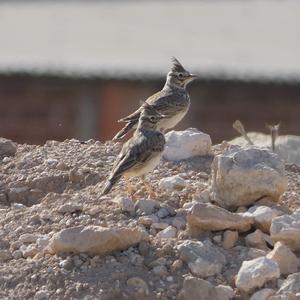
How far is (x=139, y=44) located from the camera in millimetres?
22078

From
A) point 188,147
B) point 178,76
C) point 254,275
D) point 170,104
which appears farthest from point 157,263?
point 178,76

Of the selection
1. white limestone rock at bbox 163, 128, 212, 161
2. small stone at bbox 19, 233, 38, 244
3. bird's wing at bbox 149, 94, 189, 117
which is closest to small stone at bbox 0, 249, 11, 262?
small stone at bbox 19, 233, 38, 244

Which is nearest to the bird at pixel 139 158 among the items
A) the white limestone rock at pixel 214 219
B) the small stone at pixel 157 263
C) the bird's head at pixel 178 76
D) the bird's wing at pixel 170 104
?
the white limestone rock at pixel 214 219

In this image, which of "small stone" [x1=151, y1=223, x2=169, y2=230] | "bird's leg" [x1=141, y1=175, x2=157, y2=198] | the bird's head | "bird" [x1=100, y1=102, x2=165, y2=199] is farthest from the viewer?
the bird's head

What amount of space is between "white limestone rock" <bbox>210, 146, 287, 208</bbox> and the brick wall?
10.7 meters

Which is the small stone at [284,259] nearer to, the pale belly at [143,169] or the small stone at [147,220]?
the small stone at [147,220]

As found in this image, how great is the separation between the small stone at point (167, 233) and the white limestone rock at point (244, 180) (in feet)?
1.30

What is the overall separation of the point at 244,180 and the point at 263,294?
0.87 meters

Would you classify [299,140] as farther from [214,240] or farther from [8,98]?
[8,98]

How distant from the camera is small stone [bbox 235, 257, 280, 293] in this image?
7977 millimetres

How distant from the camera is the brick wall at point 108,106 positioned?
1966 cm

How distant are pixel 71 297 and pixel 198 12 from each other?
17112 millimetres

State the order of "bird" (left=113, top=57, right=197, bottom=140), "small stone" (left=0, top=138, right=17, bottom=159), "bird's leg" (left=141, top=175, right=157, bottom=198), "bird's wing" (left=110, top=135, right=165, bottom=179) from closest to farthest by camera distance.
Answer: "bird's leg" (left=141, top=175, right=157, bottom=198)
"bird's wing" (left=110, top=135, right=165, bottom=179)
"small stone" (left=0, top=138, right=17, bottom=159)
"bird" (left=113, top=57, right=197, bottom=140)

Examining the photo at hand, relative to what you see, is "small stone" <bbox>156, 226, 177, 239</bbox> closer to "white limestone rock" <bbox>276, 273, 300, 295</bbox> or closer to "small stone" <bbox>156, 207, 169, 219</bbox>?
"small stone" <bbox>156, 207, 169, 219</bbox>
